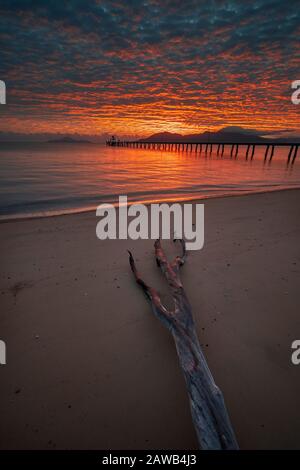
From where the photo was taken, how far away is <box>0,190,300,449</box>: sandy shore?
6.23 ft

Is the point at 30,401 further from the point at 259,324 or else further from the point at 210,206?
the point at 210,206

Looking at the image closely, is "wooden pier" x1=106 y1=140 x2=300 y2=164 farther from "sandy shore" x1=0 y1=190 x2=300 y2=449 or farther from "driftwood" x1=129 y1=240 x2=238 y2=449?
"driftwood" x1=129 y1=240 x2=238 y2=449

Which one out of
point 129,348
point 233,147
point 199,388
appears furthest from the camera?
point 233,147

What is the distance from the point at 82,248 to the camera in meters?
4.89

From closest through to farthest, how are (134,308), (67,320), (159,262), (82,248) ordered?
(67,320) < (134,308) < (159,262) < (82,248)

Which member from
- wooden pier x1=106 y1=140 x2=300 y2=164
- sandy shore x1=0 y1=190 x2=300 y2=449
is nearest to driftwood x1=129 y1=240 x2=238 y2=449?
sandy shore x1=0 y1=190 x2=300 y2=449

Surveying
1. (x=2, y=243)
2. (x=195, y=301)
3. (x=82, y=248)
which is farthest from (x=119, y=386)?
(x=2, y=243)

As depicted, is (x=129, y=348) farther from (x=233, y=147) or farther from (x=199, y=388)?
(x=233, y=147)

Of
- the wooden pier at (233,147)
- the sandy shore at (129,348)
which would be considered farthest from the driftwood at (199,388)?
the wooden pier at (233,147)

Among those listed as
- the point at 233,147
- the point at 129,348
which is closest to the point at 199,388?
the point at 129,348

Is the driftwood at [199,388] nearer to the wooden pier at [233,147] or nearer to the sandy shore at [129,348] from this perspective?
the sandy shore at [129,348]

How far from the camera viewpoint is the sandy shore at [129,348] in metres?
1.90

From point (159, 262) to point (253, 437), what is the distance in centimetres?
266

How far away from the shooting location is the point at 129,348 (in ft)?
8.43
